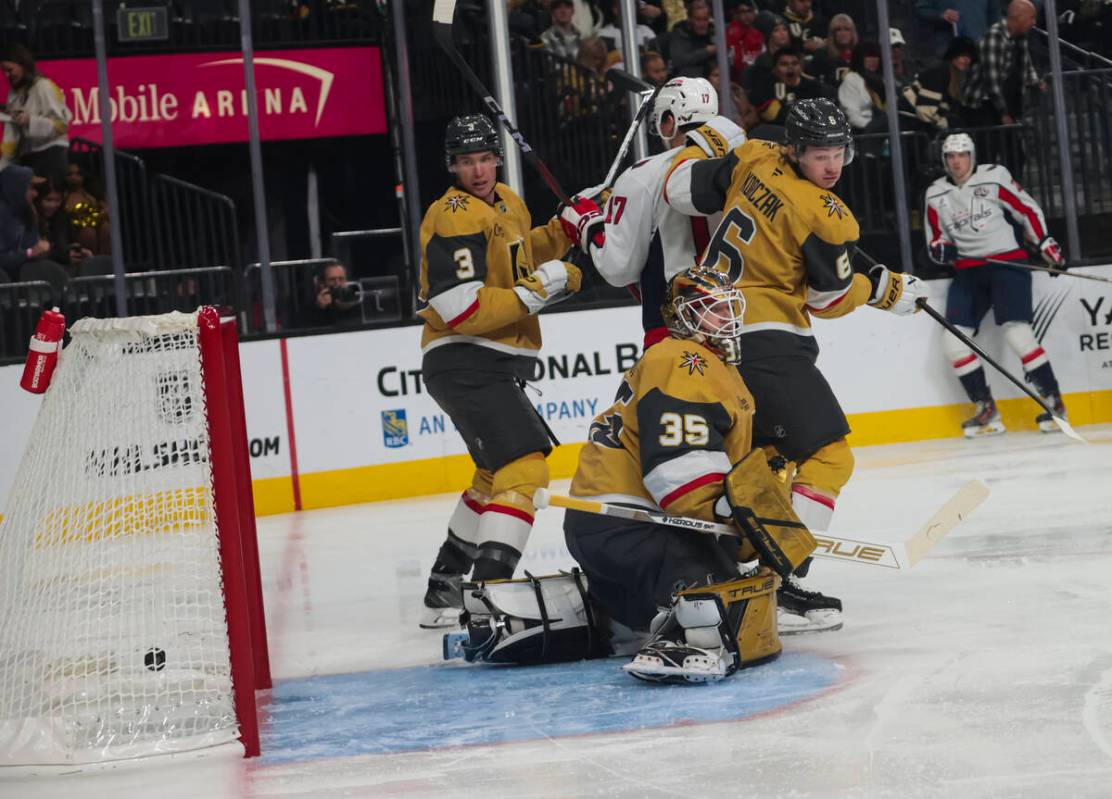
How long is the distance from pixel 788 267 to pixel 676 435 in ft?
2.69

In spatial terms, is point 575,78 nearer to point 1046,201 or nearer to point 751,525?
point 1046,201

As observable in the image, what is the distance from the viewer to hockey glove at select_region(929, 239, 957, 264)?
8.20m

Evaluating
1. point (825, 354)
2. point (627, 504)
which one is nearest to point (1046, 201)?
point (825, 354)

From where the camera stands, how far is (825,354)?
8.07m

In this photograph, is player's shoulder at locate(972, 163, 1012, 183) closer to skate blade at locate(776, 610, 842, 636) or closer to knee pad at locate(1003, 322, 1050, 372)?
knee pad at locate(1003, 322, 1050, 372)

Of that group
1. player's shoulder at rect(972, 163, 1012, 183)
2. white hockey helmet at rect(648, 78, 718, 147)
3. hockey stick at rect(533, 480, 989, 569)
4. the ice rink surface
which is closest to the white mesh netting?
the ice rink surface

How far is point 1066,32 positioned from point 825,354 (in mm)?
3379

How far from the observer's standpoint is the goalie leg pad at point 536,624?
3727mm

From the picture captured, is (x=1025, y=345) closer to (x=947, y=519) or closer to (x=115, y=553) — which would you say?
(x=947, y=519)

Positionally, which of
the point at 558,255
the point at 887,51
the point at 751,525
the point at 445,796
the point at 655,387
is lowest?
Answer: the point at 445,796

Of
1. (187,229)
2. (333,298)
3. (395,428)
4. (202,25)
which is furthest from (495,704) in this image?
(202,25)

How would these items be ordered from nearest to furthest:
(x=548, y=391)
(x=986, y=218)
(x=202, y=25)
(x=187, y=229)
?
1. (x=548, y=391)
2. (x=986, y=218)
3. (x=187, y=229)
4. (x=202, y=25)

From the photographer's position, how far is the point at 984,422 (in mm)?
8070

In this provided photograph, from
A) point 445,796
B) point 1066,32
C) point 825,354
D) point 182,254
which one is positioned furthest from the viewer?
point 1066,32
